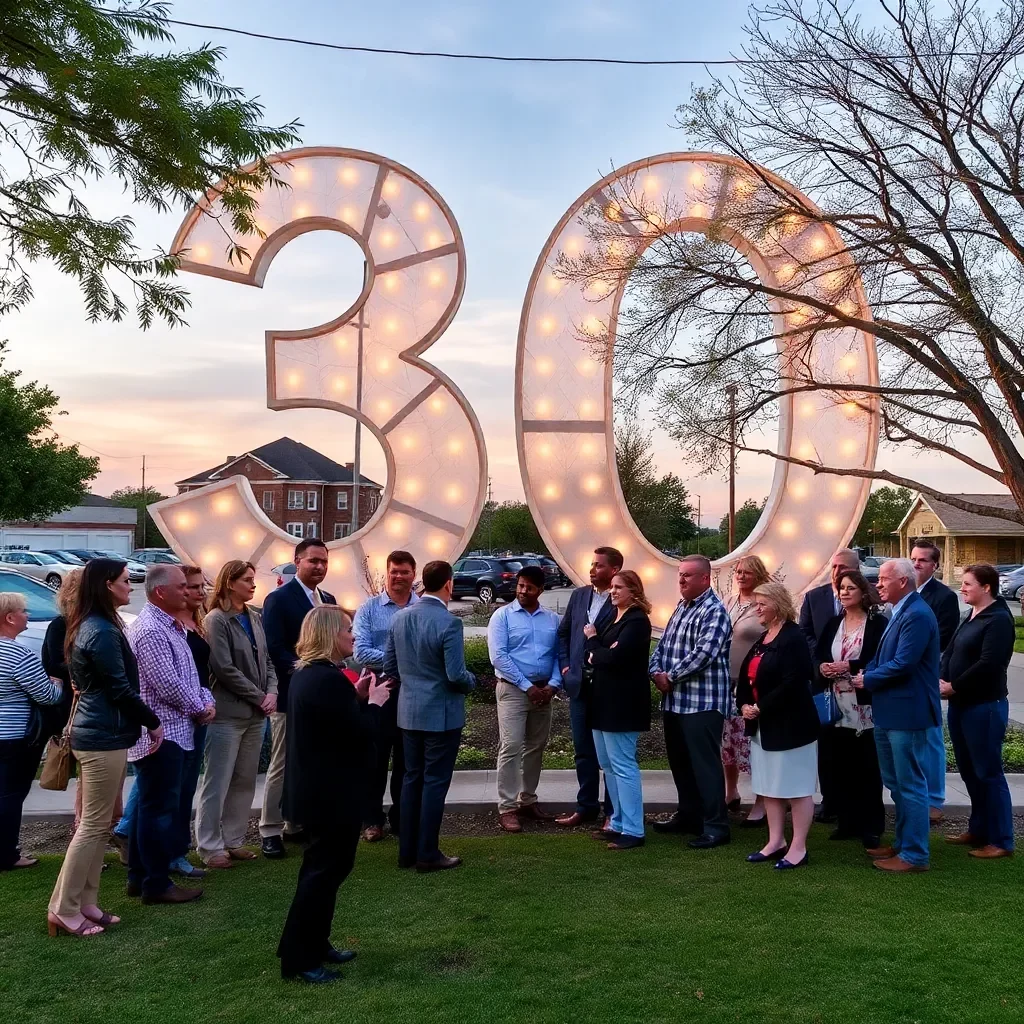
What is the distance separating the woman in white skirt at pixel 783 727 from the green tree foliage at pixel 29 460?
1225 inches

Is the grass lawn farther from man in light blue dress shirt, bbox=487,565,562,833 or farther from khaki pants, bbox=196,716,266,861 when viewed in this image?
man in light blue dress shirt, bbox=487,565,562,833

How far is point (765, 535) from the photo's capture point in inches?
333

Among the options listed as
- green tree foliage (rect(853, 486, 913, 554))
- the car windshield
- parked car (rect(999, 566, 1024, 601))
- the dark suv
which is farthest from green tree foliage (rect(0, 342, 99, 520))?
green tree foliage (rect(853, 486, 913, 554))

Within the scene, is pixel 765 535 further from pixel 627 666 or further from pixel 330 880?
pixel 330 880

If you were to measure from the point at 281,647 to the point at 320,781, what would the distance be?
2.23 metres

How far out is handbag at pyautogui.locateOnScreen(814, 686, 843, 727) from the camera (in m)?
5.94

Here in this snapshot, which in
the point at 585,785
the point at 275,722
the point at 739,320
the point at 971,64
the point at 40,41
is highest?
the point at 971,64

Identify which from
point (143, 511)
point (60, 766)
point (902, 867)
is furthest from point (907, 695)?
point (143, 511)

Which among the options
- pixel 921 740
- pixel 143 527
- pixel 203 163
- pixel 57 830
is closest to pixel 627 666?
pixel 921 740

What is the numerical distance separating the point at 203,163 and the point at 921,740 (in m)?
7.31

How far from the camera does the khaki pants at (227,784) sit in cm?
542

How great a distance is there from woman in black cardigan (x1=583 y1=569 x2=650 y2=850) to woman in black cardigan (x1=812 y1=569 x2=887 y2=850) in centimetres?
115

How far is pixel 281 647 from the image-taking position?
5863 millimetres

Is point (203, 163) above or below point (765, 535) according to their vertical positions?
above
